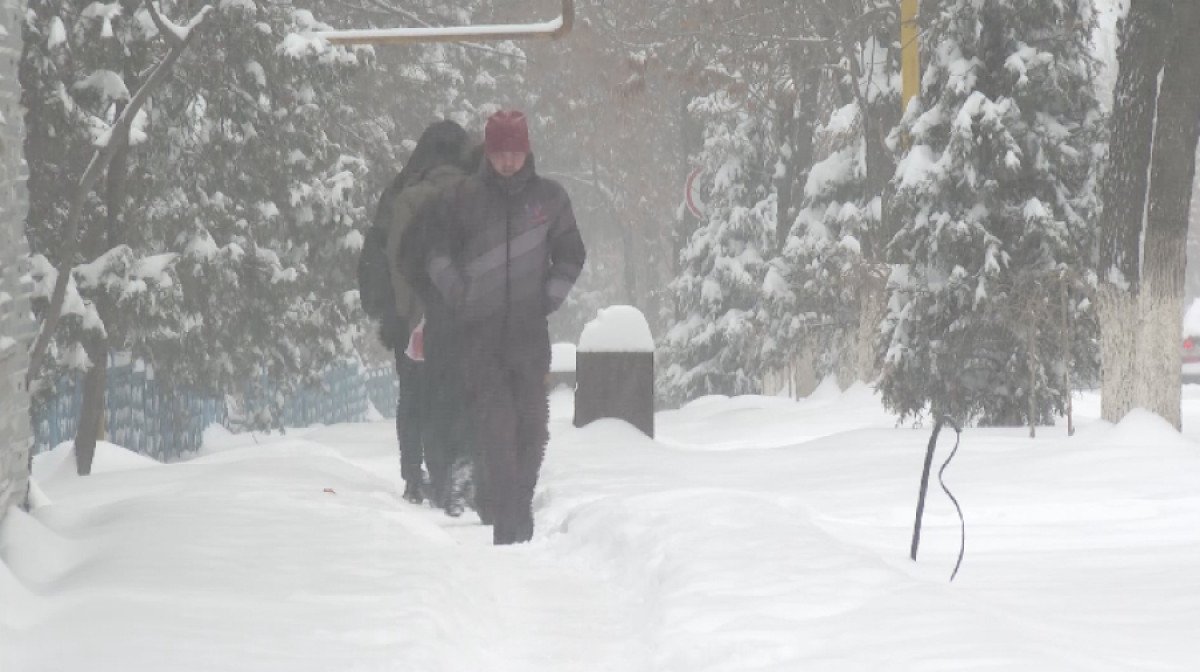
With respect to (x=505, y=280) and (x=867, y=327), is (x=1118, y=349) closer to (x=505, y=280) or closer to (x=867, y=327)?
(x=505, y=280)

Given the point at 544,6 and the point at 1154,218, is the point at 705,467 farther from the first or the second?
the point at 544,6

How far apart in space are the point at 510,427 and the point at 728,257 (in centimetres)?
2685

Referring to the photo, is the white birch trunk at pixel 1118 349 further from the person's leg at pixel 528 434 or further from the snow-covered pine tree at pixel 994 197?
the person's leg at pixel 528 434

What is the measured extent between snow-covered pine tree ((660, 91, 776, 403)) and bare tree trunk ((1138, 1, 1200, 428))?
21.2 metres

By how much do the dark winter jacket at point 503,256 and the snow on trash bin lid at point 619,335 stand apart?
590 cm

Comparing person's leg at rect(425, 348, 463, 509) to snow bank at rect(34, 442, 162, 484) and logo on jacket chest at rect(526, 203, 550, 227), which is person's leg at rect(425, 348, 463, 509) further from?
snow bank at rect(34, 442, 162, 484)

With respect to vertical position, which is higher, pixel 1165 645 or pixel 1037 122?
pixel 1037 122

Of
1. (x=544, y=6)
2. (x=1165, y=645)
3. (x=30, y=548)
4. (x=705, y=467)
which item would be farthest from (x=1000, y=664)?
(x=544, y=6)

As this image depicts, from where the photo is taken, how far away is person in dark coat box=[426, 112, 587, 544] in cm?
798

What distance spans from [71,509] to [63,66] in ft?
14.4

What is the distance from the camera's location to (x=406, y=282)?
9.15 metres

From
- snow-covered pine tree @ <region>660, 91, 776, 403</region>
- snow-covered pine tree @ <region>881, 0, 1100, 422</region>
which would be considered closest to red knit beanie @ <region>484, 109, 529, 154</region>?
snow-covered pine tree @ <region>881, 0, 1100, 422</region>

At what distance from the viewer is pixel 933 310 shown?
1566cm

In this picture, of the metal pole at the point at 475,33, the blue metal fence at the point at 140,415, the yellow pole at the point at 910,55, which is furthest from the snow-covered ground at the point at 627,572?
the yellow pole at the point at 910,55
